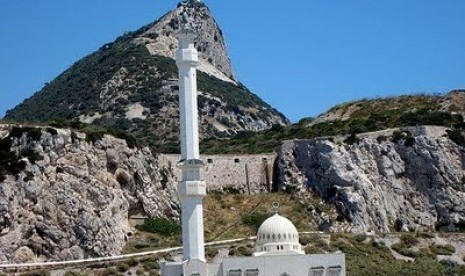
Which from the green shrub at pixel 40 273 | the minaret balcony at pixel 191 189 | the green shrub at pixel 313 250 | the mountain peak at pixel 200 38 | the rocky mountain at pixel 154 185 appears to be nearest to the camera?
the minaret balcony at pixel 191 189

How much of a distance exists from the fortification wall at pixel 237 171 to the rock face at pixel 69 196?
32.7ft

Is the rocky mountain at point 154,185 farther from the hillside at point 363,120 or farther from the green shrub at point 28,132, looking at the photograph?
the hillside at point 363,120

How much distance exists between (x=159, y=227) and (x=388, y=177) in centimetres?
2249

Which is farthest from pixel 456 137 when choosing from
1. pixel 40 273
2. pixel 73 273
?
pixel 40 273

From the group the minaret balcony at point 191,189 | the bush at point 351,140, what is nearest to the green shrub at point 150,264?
the minaret balcony at point 191,189

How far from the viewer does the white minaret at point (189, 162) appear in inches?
2429

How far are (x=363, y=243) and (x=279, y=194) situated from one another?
46.1 feet

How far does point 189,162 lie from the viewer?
6262 cm

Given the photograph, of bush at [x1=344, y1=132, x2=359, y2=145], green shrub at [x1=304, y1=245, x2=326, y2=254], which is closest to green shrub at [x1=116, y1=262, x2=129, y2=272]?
green shrub at [x1=304, y1=245, x2=326, y2=254]

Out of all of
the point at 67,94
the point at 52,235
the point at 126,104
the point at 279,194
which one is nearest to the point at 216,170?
the point at 279,194

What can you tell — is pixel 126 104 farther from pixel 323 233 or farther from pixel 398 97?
pixel 323 233

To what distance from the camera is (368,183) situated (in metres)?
91.9

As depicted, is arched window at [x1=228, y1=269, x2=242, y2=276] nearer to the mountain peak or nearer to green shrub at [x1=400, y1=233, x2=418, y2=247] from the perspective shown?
green shrub at [x1=400, y1=233, x2=418, y2=247]

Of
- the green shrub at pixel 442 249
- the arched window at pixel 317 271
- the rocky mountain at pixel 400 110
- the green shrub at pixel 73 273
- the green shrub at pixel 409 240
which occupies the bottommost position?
the arched window at pixel 317 271
